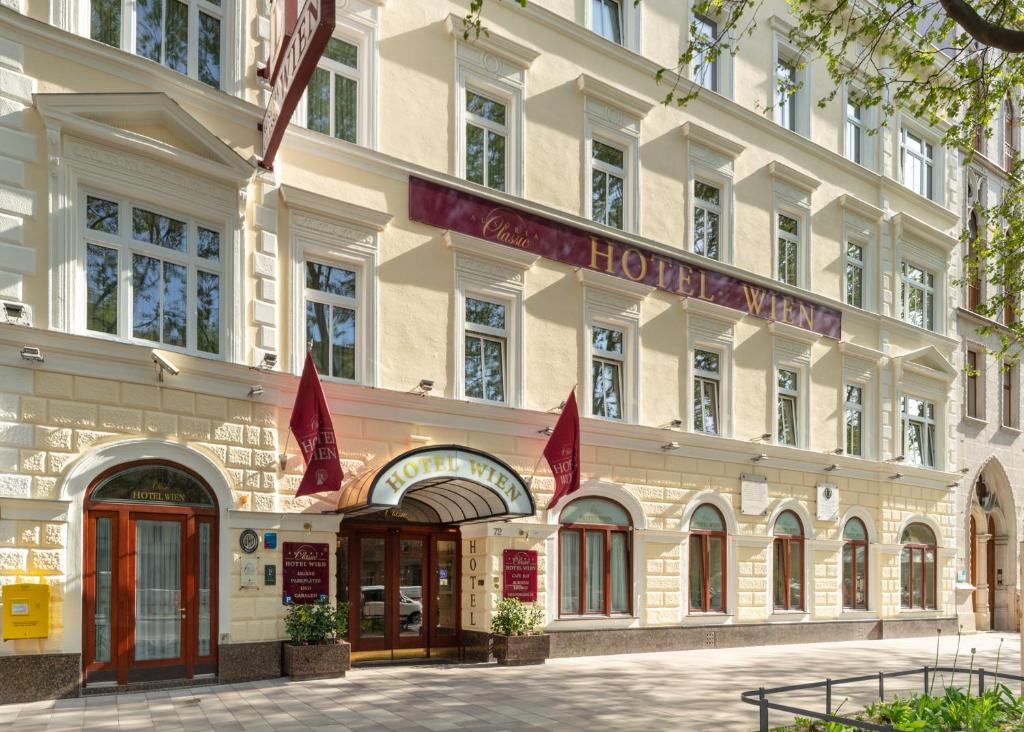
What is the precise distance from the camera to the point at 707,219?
796 inches

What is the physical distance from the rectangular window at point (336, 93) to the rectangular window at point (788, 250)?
10833 millimetres

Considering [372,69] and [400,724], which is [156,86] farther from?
[400,724]

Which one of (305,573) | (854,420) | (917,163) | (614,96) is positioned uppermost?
(917,163)

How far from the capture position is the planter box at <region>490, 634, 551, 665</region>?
14.9 meters

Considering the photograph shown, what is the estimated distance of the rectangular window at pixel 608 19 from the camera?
18.6m

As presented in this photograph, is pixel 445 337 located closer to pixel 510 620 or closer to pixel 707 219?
pixel 510 620

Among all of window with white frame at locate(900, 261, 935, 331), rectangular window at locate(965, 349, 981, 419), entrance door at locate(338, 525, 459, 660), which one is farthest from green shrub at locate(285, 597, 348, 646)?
rectangular window at locate(965, 349, 981, 419)

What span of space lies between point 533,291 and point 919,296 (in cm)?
1387

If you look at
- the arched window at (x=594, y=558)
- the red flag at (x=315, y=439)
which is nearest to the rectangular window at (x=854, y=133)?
the arched window at (x=594, y=558)

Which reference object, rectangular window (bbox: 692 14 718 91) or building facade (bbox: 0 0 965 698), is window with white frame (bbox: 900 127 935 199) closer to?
building facade (bbox: 0 0 965 698)

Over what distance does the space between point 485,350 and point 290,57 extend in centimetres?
634

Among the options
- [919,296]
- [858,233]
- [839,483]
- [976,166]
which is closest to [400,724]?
[839,483]

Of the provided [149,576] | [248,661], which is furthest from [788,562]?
[149,576]

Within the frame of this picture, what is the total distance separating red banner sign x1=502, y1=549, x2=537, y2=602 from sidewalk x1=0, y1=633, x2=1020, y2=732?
1245 millimetres
